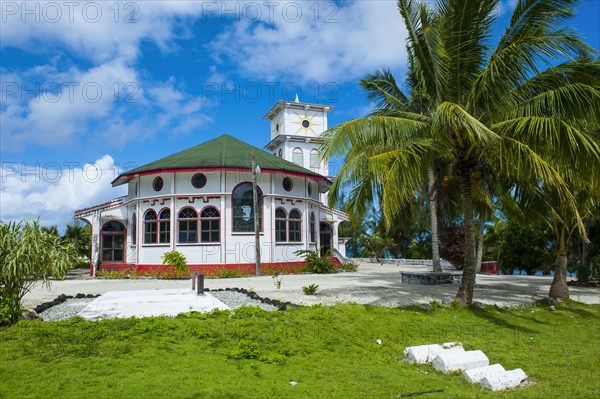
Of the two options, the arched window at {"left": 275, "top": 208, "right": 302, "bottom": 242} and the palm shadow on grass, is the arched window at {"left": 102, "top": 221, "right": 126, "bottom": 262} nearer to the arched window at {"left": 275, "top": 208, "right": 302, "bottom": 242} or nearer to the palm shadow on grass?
the arched window at {"left": 275, "top": 208, "right": 302, "bottom": 242}

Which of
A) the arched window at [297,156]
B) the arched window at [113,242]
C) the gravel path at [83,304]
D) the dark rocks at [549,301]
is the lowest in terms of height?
the dark rocks at [549,301]

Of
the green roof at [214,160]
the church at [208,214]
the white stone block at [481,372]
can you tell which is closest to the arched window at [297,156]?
the green roof at [214,160]

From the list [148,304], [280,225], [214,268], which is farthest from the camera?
[280,225]

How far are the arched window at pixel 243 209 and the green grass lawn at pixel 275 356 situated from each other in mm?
14481

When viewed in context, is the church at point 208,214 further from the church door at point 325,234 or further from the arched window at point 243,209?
the church door at point 325,234

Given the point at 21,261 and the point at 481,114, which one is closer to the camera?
the point at 21,261

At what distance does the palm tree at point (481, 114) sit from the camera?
9922 millimetres

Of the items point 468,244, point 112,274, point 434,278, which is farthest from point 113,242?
point 468,244

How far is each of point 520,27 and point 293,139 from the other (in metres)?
33.2

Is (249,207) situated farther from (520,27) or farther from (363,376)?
(363,376)

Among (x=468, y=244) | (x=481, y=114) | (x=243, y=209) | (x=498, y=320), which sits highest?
(x=481, y=114)

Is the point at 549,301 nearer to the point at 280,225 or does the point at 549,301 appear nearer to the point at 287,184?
the point at 280,225

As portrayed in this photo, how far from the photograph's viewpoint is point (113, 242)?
26.8m

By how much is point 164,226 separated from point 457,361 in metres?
20.0
